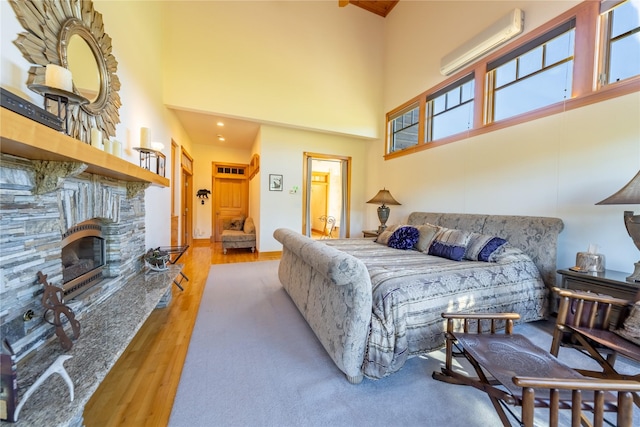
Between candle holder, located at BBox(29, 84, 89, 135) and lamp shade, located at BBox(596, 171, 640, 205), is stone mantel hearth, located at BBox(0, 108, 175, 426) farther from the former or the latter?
lamp shade, located at BBox(596, 171, 640, 205)

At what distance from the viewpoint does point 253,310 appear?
8.21ft

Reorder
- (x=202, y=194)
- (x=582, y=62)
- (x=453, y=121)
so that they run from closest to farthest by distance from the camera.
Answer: (x=582, y=62) < (x=453, y=121) < (x=202, y=194)

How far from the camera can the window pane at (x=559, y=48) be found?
7.74ft

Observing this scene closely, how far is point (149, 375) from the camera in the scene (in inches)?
60.5

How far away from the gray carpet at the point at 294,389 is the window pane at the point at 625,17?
2746mm

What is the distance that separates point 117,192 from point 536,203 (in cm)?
420

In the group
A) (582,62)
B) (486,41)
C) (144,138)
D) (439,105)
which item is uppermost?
(486,41)

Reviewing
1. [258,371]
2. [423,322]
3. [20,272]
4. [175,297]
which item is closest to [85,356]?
[20,272]

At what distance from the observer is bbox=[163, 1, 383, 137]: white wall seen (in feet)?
12.8

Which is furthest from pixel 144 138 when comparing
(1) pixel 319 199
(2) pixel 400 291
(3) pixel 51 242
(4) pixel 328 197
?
(1) pixel 319 199

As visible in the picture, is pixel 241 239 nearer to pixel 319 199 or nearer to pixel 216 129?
pixel 216 129

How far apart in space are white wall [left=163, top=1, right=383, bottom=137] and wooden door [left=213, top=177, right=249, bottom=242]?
3.01 meters

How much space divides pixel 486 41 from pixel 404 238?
2.65 metres

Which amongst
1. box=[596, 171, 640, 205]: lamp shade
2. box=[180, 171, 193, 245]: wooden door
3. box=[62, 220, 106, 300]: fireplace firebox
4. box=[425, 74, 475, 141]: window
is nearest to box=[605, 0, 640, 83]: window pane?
box=[596, 171, 640, 205]: lamp shade
